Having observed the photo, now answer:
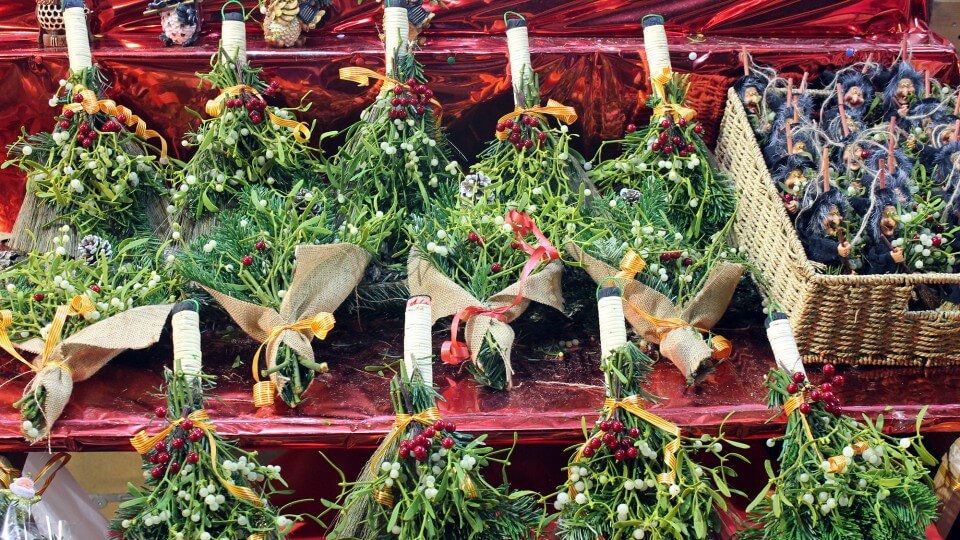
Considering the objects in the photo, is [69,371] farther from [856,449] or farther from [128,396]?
[856,449]

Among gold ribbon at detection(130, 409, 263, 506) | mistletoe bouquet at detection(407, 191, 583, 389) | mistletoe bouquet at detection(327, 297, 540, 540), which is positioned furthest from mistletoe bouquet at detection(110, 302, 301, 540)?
mistletoe bouquet at detection(407, 191, 583, 389)

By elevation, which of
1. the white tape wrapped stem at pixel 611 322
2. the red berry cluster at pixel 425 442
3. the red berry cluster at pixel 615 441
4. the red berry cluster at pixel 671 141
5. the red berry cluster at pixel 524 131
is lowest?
the red berry cluster at pixel 615 441

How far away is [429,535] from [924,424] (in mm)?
713

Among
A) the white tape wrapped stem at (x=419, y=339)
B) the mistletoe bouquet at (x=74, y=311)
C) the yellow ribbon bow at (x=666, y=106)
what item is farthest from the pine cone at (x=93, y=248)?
the yellow ribbon bow at (x=666, y=106)

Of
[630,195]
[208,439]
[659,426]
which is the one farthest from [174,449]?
[630,195]

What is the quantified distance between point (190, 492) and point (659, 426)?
0.55 metres

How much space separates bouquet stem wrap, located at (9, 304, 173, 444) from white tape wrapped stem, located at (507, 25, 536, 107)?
2.09 ft

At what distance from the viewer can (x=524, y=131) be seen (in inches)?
63.0

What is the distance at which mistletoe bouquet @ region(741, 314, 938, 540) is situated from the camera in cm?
115

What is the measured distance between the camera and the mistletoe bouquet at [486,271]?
137 centimetres

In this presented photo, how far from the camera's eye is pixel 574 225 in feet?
4.93

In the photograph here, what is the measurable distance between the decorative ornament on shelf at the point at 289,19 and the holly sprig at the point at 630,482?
883 millimetres

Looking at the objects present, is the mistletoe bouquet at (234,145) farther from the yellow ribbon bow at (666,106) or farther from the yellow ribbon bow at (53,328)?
the yellow ribbon bow at (666,106)

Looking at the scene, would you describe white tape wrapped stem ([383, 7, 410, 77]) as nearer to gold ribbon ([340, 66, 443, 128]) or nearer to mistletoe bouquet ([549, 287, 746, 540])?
gold ribbon ([340, 66, 443, 128])
